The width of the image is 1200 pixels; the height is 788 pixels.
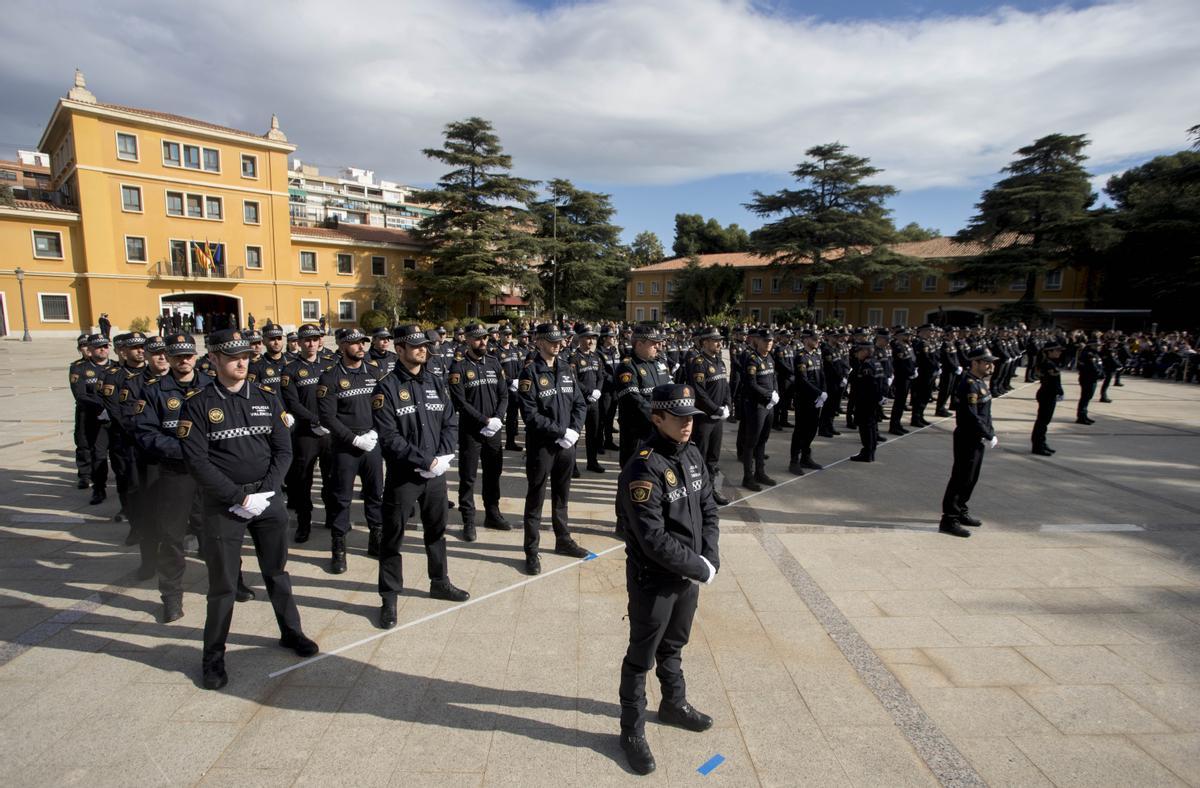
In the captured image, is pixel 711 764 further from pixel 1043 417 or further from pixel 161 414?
pixel 1043 417

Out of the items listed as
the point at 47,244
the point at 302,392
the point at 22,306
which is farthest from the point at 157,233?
the point at 302,392

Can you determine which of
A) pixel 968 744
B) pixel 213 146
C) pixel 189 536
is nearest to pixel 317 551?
pixel 189 536

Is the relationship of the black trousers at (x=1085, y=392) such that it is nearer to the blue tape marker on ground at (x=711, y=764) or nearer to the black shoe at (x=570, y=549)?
the black shoe at (x=570, y=549)

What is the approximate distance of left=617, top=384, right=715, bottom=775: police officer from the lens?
2.98 m

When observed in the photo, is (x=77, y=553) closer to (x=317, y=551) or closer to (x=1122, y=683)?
(x=317, y=551)

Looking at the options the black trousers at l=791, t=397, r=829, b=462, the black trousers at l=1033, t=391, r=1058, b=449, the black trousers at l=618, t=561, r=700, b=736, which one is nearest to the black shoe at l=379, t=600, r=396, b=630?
the black trousers at l=618, t=561, r=700, b=736

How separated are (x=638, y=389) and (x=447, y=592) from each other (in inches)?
126

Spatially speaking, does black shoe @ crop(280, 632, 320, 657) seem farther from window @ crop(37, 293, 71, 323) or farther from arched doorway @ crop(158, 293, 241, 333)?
window @ crop(37, 293, 71, 323)

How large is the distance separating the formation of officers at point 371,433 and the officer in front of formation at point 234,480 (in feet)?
0.03

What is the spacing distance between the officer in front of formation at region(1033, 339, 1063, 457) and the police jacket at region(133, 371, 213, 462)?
12.2m

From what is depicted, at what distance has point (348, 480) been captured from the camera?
5738 mm

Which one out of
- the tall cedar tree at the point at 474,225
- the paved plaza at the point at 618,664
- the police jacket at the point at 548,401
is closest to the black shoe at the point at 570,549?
the paved plaza at the point at 618,664

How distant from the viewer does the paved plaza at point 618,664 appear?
124 inches

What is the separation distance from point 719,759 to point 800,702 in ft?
2.55
